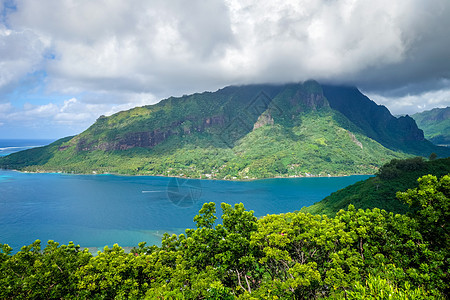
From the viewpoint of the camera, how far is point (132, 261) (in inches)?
515

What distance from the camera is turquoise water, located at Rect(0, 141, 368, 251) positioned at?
194 feet

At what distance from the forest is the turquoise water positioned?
1685 inches

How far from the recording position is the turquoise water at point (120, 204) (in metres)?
59.3

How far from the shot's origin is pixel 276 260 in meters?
13.4

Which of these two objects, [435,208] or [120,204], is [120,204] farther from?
[435,208]

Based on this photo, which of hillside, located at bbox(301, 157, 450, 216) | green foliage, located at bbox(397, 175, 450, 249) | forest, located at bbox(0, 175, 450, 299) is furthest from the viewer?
hillside, located at bbox(301, 157, 450, 216)

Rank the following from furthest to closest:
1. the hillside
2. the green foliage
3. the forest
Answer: the hillside → the green foliage → the forest

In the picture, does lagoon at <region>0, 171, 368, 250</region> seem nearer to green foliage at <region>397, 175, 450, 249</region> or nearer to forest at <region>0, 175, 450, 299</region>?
forest at <region>0, 175, 450, 299</region>

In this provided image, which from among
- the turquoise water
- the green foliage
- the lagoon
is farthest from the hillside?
the green foliage

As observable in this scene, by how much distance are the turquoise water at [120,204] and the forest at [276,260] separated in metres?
42.8

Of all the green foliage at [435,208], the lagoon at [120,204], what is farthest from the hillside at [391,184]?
the green foliage at [435,208]

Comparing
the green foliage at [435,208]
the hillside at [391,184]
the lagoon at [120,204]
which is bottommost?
the lagoon at [120,204]

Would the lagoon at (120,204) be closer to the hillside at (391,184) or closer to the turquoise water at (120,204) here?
the turquoise water at (120,204)

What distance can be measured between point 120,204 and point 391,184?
85.7 metres
